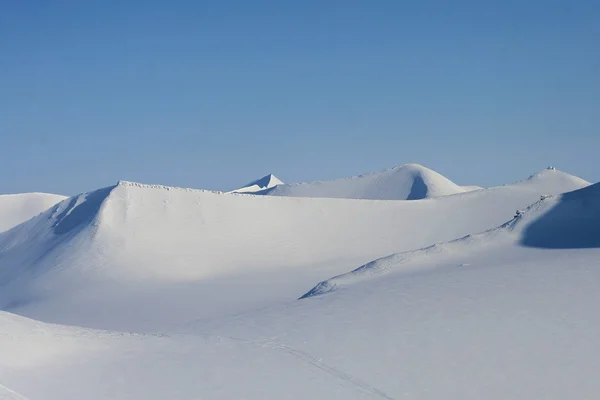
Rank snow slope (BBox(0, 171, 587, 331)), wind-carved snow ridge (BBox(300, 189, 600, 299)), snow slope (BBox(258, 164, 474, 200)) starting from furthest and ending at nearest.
A: snow slope (BBox(258, 164, 474, 200))
snow slope (BBox(0, 171, 587, 331))
wind-carved snow ridge (BBox(300, 189, 600, 299))

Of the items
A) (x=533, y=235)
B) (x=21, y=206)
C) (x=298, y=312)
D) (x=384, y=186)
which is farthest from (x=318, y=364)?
(x=21, y=206)

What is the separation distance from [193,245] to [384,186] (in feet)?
108

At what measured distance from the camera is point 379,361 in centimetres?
1060

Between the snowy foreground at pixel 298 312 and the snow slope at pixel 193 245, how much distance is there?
13cm

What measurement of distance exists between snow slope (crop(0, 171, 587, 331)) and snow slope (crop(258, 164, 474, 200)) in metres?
18.4

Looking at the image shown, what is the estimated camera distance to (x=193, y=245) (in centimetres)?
3138

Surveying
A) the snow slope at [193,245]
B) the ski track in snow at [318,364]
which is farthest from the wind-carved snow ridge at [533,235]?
the ski track in snow at [318,364]

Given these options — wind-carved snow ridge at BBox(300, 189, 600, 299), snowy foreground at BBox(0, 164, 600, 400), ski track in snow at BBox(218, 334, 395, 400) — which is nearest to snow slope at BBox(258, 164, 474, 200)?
snowy foreground at BBox(0, 164, 600, 400)

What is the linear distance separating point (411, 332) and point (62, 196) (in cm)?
6425

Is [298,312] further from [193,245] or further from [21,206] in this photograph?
[21,206]

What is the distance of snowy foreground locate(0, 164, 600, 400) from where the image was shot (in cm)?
978

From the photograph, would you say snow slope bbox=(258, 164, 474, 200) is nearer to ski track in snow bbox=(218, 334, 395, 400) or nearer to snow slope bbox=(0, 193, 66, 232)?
snow slope bbox=(0, 193, 66, 232)

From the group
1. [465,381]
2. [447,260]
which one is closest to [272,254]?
[447,260]

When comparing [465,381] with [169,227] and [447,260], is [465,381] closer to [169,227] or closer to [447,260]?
[447,260]
